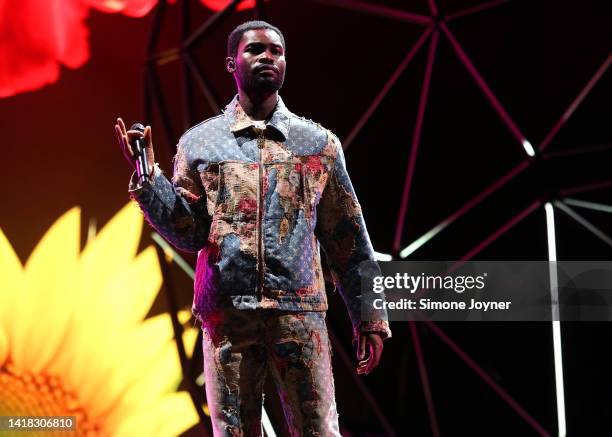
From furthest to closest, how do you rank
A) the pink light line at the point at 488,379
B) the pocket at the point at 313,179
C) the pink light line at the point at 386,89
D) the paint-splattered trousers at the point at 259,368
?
the pink light line at the point at 386,89, the pink light line at the point at 488,379, the pocket at the point at 313,179, the paint-splattered trousers at the point at 259,368

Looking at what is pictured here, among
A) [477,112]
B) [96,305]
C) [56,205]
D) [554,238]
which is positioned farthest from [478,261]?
[56,205]

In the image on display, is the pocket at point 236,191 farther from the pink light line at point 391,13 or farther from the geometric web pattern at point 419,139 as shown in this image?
the pink light line at point 391,13

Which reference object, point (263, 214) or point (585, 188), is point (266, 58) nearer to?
point (263, 214)

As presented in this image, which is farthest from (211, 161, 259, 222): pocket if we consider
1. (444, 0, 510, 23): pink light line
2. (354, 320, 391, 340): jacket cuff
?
(444, 0, 510, 23): pink light line

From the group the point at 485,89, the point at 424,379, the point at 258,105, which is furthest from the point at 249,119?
the point at 424,379

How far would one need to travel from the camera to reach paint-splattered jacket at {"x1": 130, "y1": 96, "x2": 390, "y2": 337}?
5.14 feet

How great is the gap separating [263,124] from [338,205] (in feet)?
0.82

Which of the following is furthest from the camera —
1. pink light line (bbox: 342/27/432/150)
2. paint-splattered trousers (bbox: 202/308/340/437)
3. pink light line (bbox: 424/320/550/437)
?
pink light line (bbox: 342/27/432/150)

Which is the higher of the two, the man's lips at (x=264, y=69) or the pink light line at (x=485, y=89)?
the pink light line at (x=485, y=89)

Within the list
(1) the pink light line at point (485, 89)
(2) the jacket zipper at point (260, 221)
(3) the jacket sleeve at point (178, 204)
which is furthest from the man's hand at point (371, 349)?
(1) the pink light line at point (485, 89)

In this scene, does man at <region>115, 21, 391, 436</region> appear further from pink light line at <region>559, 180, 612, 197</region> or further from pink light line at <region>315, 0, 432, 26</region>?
pink light line at <region>559, 180, 612, 197</region>

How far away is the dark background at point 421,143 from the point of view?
2.47 m

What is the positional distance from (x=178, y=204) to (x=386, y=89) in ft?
3.75

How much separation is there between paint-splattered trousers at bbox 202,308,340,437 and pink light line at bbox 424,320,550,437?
102 cm
